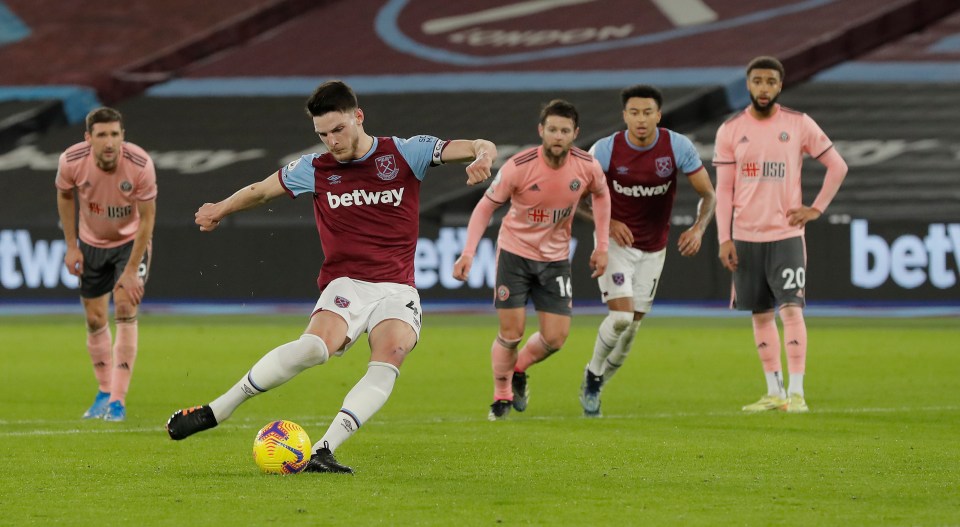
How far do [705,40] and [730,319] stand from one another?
8.51 m

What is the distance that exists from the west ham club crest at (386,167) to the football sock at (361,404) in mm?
878

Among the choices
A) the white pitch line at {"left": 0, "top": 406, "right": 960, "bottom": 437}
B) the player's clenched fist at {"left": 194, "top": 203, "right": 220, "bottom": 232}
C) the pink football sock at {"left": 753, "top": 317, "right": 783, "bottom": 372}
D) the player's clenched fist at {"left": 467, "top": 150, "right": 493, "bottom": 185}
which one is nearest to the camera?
the player's clenched fist at {"left": 467, "top": 150, "right": 493, "bottom": 185}

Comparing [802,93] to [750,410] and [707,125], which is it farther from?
[750,410]

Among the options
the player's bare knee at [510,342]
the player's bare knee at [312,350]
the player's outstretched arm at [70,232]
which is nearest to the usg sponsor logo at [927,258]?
the player's bare knee at [510,342]

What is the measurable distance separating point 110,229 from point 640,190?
340 centimetres

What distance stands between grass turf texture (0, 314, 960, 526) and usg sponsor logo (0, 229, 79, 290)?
5.11 m

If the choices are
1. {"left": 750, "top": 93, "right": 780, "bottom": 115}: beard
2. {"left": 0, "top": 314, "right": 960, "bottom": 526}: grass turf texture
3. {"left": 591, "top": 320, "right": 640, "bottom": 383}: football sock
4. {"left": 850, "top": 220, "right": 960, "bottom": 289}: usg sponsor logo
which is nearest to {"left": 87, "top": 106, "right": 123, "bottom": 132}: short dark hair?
{"left": 0, "top": 314, "right": 960, "bottom": 526}: grass turf texture

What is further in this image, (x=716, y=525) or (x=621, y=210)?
(x=621, y=210)

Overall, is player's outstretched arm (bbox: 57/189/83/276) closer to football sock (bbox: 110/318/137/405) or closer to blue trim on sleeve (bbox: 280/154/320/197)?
football sock (bbox: 110/318/137/405)

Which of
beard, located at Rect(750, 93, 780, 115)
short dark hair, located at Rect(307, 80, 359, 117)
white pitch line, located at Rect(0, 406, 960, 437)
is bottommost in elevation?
white pitch line, located at Rect(0, 406, 960, 437)

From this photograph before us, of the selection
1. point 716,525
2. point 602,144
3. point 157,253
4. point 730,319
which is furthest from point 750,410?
point 157,253

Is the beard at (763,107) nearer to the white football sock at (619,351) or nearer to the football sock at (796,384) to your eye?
the white football sock at (619,351)

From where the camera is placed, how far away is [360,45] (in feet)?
89.5

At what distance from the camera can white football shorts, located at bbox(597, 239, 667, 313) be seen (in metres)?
9.77
